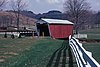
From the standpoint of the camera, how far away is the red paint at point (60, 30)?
54.6m

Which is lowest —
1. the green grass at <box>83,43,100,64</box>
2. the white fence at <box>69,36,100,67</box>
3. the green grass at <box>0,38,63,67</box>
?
the green grass at <box>83,43,100,64</box>

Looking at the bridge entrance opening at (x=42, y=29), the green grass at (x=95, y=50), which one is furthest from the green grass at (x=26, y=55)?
the bridge entrance opening at (x=42, y=29)

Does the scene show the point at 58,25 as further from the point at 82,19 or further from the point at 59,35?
the point at 82,19

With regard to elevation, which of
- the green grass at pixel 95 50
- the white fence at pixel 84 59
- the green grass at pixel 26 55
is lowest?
the green grass at pixel 95 50

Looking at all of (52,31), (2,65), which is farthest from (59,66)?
(52,31)

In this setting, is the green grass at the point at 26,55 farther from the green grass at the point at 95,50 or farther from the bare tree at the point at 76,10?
the bare tree at the point at 76,10

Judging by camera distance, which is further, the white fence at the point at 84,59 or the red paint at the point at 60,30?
the red paint at the point at 60,30

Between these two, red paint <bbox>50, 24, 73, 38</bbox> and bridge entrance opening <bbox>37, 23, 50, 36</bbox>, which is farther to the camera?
bridge entrance opening <bbox>37, 23, 50, 36</bbox>

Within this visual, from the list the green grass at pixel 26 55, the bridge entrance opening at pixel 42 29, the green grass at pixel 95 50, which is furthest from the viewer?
the bridge entrance opening at pixel 42 29

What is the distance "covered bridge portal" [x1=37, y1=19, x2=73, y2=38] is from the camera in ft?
179

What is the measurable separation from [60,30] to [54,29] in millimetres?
1421

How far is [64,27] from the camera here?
56656 mm

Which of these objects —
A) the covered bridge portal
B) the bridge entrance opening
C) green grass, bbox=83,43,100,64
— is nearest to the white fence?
green grass, bbox=83,43,100,64

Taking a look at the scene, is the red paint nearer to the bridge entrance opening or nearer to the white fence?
the bridge entrance opening
